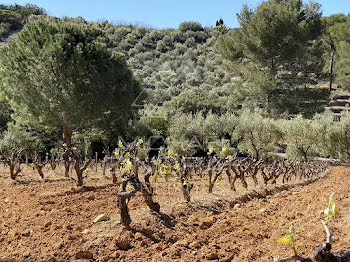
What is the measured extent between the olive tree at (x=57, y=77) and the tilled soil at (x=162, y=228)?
9.86 m

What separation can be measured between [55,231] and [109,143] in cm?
1726

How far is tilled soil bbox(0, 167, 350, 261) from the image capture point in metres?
4.44

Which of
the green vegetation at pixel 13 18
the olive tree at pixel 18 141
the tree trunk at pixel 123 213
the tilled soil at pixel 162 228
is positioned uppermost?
the green vegetation at pixel 13 18

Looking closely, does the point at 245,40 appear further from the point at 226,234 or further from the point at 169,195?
the point at 226,234

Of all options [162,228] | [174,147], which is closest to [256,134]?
[174,147]

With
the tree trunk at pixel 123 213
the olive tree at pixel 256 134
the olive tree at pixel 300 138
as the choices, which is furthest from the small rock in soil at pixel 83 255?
the olive tree at pixel 256 134

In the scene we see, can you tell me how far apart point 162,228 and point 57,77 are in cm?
1368

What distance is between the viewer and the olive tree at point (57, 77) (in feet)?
56.2

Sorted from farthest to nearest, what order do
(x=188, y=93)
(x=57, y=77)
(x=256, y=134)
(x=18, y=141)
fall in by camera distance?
1. (x=188, y=93)
2. (x=256, y=134)
3. (x=18, y=141)
4. (x=57, y=77)

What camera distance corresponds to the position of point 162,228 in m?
5.30

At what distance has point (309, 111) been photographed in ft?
90.2

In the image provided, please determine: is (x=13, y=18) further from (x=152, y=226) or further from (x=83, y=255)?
(x=83, y=255)

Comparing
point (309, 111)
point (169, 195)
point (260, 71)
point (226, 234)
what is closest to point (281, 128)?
point (309, 111)

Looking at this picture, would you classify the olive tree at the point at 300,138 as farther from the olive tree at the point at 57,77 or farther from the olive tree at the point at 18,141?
the olive tree at the point at 18,141
